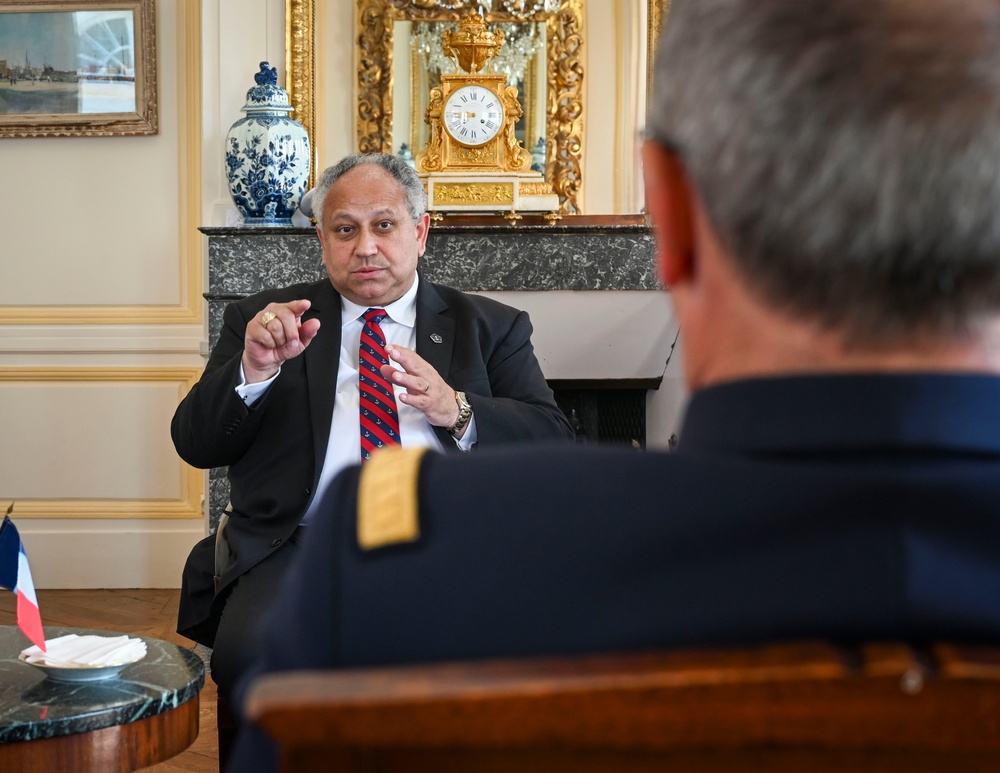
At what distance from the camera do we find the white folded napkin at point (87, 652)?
177 centimetres

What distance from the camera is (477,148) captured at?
143 inches

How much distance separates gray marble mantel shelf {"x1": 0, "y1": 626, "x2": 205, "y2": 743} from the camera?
1.58 meters

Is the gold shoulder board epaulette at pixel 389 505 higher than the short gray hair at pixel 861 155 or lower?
lower

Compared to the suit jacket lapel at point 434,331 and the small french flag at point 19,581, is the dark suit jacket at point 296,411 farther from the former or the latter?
the small french flag at point 19,581

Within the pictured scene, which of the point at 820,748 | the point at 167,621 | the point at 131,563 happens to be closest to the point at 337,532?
the point at 820,748

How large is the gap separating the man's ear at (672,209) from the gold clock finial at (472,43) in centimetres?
321

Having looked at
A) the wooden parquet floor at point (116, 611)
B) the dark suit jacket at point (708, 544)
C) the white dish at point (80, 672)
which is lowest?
the wooden parquet floor at point (116, 611)

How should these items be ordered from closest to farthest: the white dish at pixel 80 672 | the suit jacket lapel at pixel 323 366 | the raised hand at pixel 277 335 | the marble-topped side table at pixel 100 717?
1. the marble-topped side table at pixel 100 717
2. the white dish at pixel 80 672
3. the raised hand at pixel 277 335
4. the suit jacket lapel at pixel 323 366

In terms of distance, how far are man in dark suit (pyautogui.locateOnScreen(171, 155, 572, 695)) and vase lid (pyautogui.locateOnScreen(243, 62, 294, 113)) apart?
1076 mm

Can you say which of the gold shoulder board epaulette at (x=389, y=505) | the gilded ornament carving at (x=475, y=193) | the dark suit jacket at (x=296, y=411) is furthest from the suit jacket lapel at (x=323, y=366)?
the gold shoulder board epaulette at (x=389, y=505)

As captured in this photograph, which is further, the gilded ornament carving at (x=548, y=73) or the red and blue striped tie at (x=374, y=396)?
the gilded ornament carving at (x=548, y=73)

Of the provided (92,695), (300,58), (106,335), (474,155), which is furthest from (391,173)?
(106,335)

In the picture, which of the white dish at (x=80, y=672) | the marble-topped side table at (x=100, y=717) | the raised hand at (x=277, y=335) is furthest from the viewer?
the raised hand at (x=277, y=335)

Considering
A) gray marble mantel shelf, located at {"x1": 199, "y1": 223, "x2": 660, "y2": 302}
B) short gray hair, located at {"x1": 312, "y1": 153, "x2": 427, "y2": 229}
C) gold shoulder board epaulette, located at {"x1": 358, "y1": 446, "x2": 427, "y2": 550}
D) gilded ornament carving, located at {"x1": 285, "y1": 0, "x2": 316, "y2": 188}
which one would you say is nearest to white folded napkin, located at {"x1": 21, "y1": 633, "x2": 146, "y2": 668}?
short gray hair, located at {"x1": 312, "y1": 153, "x2": 427, "y2": 229}
